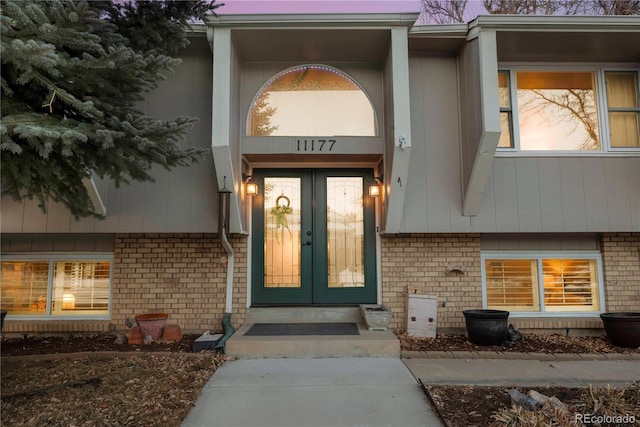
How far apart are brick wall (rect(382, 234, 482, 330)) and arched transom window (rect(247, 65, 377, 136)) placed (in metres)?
1.77

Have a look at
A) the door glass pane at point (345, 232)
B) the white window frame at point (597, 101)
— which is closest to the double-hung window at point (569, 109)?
the white window frame at point (597, 101)

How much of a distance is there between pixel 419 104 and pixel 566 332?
3.91 m

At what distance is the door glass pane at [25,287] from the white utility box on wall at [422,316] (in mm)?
5439

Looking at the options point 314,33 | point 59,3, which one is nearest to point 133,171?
point 59,3

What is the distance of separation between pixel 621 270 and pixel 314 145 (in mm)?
4854

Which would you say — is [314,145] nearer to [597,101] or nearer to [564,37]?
[564,37]

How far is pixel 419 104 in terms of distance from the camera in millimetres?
5441

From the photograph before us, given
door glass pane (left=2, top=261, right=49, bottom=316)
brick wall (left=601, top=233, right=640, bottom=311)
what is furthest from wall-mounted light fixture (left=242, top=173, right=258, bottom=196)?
brick wall (left=601, top=233, right=640, bottom=311)

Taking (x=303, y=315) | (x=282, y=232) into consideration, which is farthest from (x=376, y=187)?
(x=303, y=315)

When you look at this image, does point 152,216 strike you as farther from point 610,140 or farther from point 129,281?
point 610,140

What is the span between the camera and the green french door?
225 inches

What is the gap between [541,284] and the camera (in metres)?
5.75

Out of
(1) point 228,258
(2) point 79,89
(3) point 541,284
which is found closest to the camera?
(2) point 79,89

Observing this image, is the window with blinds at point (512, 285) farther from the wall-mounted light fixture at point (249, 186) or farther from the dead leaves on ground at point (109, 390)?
the dead leaves on ground at point (109, 390)
